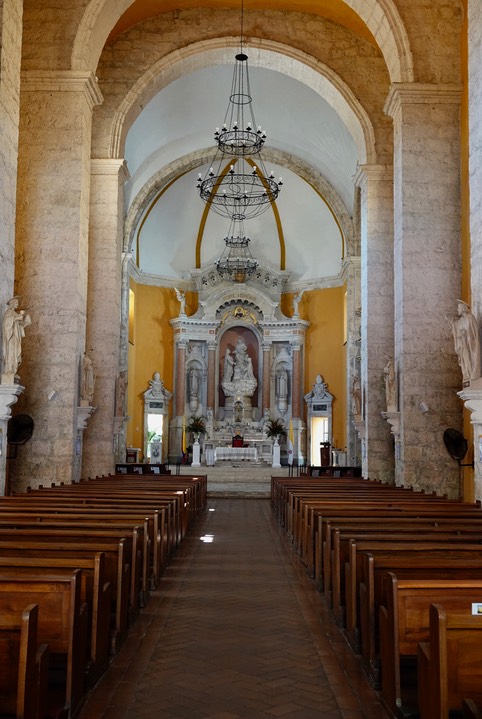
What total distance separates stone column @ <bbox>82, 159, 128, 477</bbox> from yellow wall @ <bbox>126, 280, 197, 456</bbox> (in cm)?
871

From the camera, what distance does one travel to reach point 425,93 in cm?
1172

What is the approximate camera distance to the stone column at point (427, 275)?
11.1 metres

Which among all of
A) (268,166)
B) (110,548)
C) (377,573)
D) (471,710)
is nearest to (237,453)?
(268,166)

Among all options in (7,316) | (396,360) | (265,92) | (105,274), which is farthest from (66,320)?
(265,92)

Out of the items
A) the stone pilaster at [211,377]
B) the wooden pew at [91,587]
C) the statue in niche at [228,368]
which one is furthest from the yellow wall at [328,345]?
the wooden pew at [91,587]

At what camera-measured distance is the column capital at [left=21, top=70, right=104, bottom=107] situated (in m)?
11.5

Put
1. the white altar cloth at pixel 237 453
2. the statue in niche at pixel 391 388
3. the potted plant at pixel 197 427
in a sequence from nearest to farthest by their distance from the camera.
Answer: the statue in niche at pixel 391 388
the white altar cloth at pixel 237 453
the potted plant at pixel 197 427

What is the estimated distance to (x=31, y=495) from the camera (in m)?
7.78

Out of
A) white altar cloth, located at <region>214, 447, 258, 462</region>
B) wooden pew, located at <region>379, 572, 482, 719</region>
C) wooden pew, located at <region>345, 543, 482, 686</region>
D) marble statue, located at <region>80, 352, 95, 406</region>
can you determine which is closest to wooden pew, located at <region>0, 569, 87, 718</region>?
wooden pew, located at <region>379, 572, 482, 719</region>

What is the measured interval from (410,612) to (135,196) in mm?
19913

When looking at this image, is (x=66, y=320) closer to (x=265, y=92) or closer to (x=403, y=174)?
(x=403, y=174)

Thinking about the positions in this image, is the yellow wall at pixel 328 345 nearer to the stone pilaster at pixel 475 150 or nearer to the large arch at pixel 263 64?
the large arch at pixel 263 64

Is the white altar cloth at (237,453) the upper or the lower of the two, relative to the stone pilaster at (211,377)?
lower

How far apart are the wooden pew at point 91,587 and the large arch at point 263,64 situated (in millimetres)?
12090
